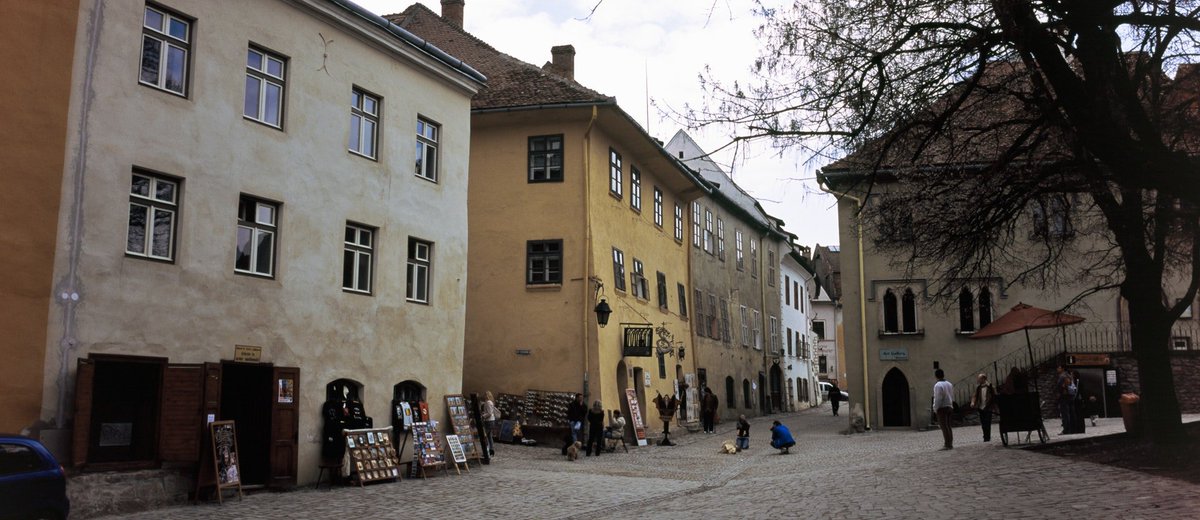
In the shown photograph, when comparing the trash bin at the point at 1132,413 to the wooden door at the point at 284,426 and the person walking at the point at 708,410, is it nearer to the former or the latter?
the wooden door at the point at 284,426

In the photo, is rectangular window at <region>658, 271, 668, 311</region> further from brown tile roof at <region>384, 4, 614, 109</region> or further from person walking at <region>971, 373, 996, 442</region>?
person walking at <region>971, 373, 996, 442</region>

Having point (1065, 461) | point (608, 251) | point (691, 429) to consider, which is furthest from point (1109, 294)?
point (1065, 461)

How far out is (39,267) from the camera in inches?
509

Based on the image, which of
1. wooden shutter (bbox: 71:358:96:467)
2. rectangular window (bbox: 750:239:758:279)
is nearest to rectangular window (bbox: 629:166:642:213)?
rectangular window (bbox: 750:239:758:279)

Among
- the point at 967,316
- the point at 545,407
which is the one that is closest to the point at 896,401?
the point at 967,316

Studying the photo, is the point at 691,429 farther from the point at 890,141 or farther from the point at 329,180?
the point at 890,141

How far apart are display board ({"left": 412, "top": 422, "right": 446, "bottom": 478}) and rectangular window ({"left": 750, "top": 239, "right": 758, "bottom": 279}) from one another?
30929 mm

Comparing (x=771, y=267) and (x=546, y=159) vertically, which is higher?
(x=771, y=267)

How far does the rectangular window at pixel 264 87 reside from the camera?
1670 cm

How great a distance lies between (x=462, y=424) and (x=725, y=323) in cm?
2317

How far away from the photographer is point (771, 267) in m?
53.3

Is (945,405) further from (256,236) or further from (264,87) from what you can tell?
(264,87)

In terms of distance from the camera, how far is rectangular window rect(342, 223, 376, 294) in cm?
1873

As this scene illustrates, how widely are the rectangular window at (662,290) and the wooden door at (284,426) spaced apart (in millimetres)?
18896
